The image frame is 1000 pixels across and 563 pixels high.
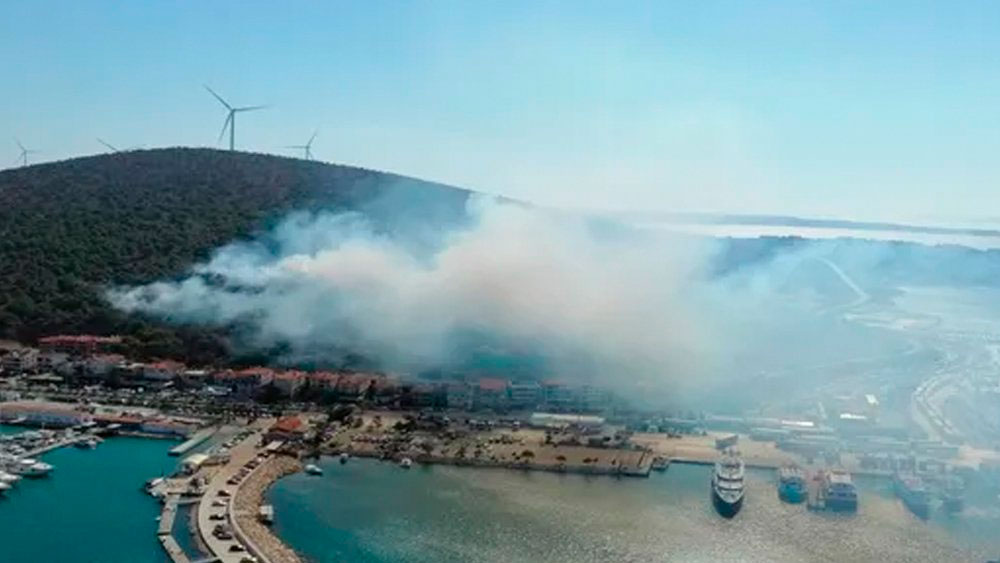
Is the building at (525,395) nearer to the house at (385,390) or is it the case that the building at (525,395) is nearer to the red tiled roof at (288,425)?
the house at (385,390)

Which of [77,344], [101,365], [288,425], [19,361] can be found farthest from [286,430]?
[19,361]

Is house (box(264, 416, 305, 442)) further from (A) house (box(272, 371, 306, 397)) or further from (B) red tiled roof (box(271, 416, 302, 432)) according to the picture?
(A) house (box(272, 371, 306, 397))

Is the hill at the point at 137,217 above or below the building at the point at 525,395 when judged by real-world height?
above

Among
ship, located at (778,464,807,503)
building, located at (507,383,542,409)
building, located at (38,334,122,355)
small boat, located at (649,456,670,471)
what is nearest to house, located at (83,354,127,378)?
building, located at (38,334,122,355)

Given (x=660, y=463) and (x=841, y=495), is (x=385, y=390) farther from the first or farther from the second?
(x=841, y=495)

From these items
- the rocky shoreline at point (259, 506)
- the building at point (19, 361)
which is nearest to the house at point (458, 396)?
the rocky shoreline at point (259, 506)

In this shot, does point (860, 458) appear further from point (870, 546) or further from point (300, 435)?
point (300, 435)
